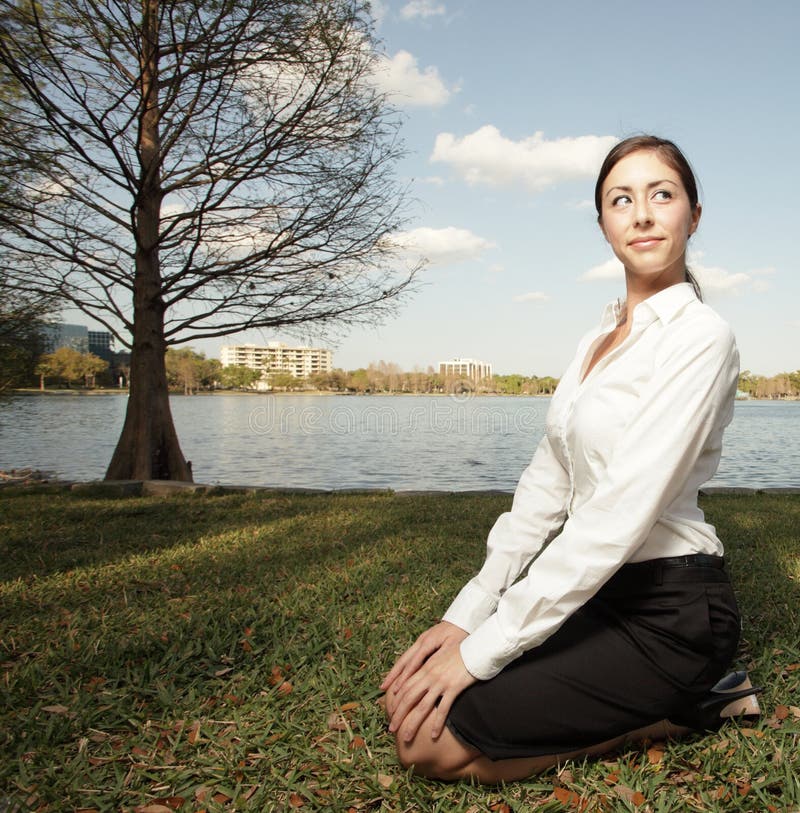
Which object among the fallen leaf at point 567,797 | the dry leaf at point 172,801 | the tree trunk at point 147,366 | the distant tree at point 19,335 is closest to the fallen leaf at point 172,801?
the dry leaf at point 172,801

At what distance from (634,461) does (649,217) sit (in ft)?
2.33

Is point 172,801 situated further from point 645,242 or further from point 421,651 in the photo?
point 645,242

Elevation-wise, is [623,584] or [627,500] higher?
[627,500]

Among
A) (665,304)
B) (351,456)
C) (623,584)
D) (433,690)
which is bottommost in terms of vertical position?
(351,456)

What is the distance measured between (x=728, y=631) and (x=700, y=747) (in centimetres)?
51

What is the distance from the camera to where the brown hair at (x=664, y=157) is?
Result: 6.27 ft

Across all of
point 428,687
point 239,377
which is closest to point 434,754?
point 428,687

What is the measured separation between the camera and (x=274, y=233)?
9.38m

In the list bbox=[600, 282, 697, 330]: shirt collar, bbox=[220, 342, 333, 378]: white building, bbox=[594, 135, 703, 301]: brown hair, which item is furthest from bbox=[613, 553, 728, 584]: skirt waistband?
bbox=[220, 342, 333, 378]: white building

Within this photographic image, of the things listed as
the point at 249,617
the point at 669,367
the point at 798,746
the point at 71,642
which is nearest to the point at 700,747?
the point at 798,746

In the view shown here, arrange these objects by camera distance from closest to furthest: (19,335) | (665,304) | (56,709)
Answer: (665,304) < (56,709) < (19,335)

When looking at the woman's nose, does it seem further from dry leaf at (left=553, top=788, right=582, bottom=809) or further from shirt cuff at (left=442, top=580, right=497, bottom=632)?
dry leaf at (left=553, top=788, right=582, bottom=809)

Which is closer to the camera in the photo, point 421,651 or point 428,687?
point 428,687

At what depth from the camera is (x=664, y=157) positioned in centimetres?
191
